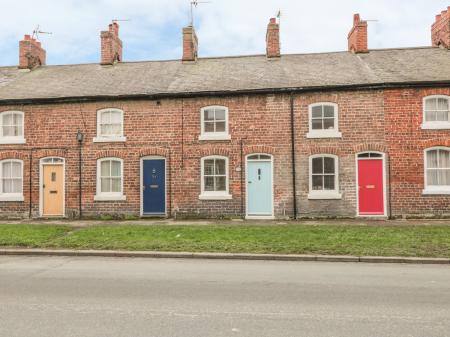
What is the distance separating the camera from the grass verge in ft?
32.6

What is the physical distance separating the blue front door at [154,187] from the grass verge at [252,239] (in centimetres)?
315

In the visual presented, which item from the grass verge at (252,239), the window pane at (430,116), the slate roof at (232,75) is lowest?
the grass verge at (252,239)

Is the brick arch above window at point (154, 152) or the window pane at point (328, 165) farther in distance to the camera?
the brick arch above window at point (154, 152)

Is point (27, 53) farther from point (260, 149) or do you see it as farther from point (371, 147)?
point (371, 147)

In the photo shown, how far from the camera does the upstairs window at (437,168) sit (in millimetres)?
16031

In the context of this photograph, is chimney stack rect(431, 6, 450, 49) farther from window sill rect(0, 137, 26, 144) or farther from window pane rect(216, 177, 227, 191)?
window sill rect(0, 137, 26, 144)

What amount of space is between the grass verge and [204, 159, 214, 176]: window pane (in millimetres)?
3634

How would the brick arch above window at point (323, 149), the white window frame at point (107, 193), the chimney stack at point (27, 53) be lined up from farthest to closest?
the chimney stack at point (27, 53) → the white window frame at point (107, 193) → the brick arch above window at point (323, 149)

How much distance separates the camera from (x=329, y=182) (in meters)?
16.4

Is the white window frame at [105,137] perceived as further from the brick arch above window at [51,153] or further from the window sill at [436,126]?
the window sill at [436,126]

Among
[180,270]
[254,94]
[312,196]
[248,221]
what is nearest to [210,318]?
[180,270]

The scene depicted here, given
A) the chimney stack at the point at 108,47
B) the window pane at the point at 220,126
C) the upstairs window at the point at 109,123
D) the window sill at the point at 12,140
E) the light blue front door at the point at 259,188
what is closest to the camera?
the light blue front door at the point at 259,188

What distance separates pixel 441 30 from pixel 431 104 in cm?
641

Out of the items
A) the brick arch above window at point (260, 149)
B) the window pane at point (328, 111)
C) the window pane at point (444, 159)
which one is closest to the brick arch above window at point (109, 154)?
the brick arch above window at point (260, 149)
